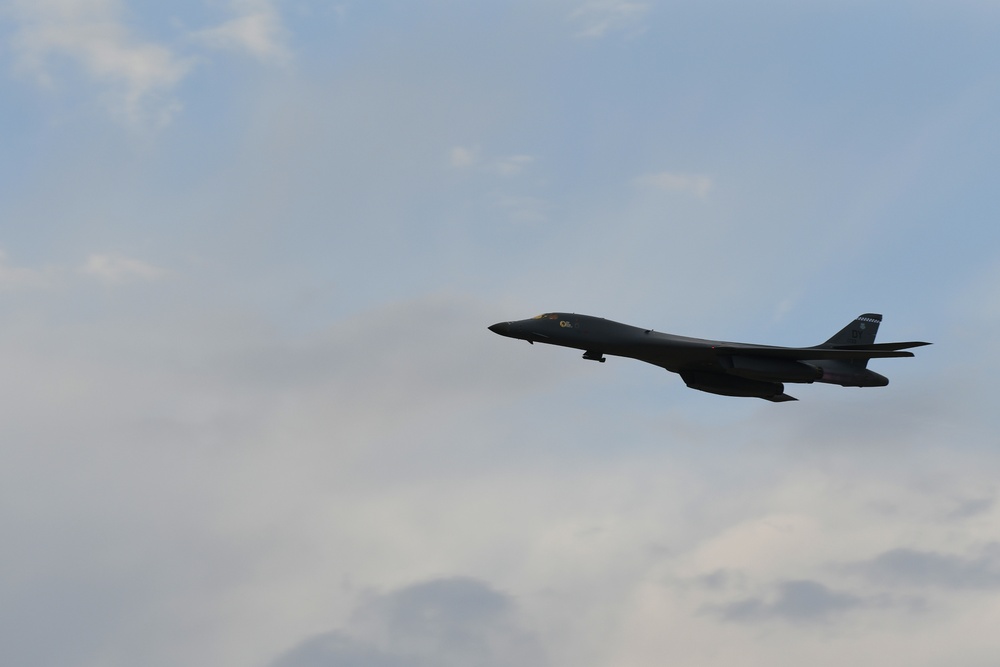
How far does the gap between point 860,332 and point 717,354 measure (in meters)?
11.1

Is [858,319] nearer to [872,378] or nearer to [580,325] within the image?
[872,378]

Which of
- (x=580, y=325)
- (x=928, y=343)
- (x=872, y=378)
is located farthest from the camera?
(x=872, y=378)

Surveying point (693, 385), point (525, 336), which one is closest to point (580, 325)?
point (525, 336)

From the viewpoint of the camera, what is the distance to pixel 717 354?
6031 centimetres

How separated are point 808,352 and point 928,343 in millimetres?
6537

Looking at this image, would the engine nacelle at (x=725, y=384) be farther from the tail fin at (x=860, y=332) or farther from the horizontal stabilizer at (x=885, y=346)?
the horizontal stabilizer at (x=885, y=346)

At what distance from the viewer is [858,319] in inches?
2635

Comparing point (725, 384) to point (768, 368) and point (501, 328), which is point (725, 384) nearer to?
point (768, 368)

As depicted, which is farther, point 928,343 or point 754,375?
point 754,375

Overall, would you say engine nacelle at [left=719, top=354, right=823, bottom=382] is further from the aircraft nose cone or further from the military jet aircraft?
the aircraft nose cone

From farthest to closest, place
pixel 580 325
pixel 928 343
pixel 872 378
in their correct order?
pixel 872 378 < pixel 580 325 < pixel 928 343

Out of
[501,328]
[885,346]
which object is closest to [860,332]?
[885,346]

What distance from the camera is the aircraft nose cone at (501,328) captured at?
189ft

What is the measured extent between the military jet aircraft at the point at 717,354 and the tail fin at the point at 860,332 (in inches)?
54.8
